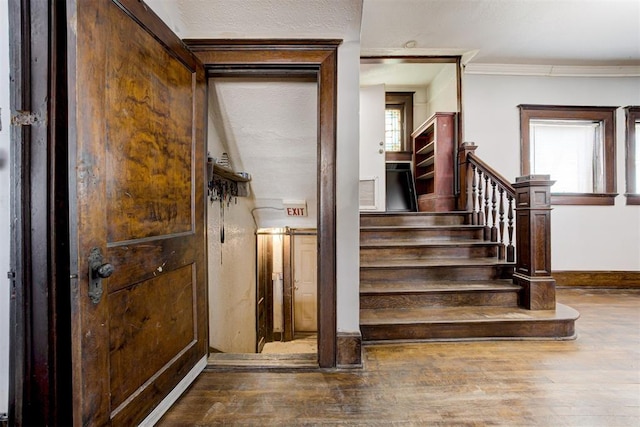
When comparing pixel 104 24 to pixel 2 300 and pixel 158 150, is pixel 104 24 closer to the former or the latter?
pixel 158 150

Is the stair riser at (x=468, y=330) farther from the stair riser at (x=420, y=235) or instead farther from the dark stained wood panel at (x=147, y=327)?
the dark stained wood panel at (x=147, y=327)

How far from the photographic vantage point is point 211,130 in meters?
2.27

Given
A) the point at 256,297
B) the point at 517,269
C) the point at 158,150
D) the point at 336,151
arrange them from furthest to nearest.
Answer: the point at 256,297 < the point at 517,269 < the point at 336,151 < the point at 158,150

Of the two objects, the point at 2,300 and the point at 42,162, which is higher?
the point at 42,162

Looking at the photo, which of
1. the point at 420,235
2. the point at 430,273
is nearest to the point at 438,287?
the point at 430,273

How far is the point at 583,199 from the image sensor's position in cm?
373

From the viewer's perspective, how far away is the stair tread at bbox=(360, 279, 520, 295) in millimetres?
2377

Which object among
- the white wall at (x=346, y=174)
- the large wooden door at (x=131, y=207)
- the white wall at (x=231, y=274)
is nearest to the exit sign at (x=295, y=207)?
the white wall at (x=231, y=274)

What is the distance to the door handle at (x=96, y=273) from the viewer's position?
95 centimetres

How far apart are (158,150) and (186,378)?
1204 millimetres

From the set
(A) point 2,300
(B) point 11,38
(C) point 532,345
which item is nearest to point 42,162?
(B) point 11,38

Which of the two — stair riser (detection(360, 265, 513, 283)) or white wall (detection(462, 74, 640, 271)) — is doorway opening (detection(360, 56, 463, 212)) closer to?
white wall (detection(462, 74, 640, 271))

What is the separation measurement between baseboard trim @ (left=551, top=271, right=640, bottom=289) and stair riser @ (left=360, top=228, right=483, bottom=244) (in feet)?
4.76

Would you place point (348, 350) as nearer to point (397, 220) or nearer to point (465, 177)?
point (397, 220)
